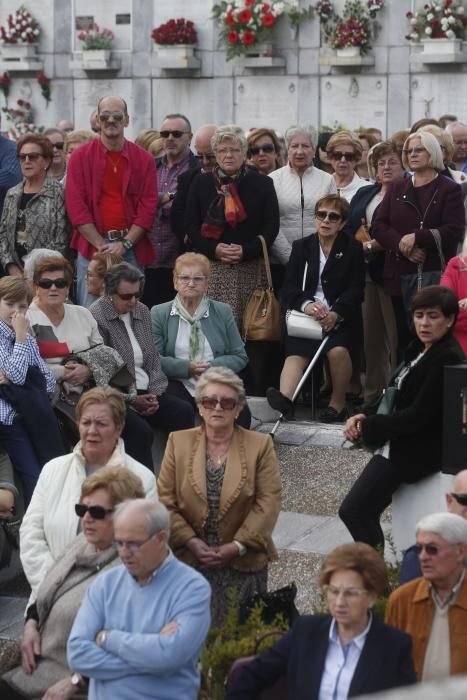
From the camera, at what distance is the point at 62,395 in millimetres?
8234

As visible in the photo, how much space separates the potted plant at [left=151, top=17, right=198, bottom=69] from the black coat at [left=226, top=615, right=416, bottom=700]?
16.0 m

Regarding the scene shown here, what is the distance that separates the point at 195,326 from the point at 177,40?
12.1 metres

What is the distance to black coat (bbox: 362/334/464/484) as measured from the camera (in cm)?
696

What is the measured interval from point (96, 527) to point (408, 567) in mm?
1232

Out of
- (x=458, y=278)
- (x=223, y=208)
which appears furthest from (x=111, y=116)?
(x=458, y=278)

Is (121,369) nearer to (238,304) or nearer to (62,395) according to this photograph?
(62,395)

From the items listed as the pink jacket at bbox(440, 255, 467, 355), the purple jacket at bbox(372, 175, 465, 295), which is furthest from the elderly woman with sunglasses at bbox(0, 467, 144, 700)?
the purple jacket at bbox(372, 175, 465, 295)

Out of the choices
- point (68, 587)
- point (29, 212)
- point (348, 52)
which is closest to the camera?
point (68, 587)

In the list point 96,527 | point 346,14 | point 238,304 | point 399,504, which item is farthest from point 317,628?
point 346,14

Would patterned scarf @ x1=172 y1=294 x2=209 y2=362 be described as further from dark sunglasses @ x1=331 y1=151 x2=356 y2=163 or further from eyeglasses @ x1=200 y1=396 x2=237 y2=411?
eyeglasses @ x1=200 y1=396 x2=237 y2=411

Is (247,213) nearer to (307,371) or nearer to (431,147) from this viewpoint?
(307,371)

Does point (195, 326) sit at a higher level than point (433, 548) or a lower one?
higher

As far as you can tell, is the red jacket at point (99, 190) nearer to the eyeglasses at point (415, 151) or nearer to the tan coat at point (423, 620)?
the eyeglasses at point (415, 151)

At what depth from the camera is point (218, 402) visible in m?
6.54
